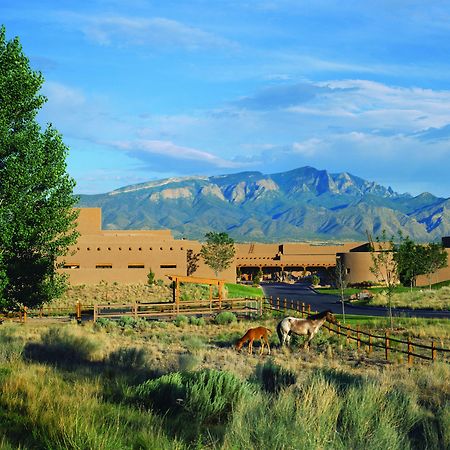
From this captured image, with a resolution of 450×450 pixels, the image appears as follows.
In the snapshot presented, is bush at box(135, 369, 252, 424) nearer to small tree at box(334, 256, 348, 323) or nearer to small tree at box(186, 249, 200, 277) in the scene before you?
small tree at box(334, 256, 348, 323)

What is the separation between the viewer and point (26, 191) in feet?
56.5

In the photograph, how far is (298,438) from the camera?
6.78 meters

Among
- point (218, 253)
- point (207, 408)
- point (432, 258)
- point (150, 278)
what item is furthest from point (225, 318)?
point (432, 258)

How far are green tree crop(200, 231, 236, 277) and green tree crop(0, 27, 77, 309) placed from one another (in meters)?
58.9

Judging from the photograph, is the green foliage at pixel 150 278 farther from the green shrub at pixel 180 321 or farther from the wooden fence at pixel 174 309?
the green shrub at pixel 180 321

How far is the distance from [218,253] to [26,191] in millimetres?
61416

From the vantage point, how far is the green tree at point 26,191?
1661 centimetres

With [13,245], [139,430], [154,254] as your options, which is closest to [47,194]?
[13,245]

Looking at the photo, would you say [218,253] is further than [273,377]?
Yes

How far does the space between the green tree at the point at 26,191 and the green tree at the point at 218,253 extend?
58.9 m

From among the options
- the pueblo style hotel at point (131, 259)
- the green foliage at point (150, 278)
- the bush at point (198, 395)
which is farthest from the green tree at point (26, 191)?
the green foliage at point (150, 278)

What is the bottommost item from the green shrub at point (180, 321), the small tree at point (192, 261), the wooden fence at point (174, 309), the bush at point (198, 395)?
the green shrub at point (180, 321)

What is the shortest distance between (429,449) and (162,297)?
4844 cm

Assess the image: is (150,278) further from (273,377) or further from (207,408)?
(207,408)
